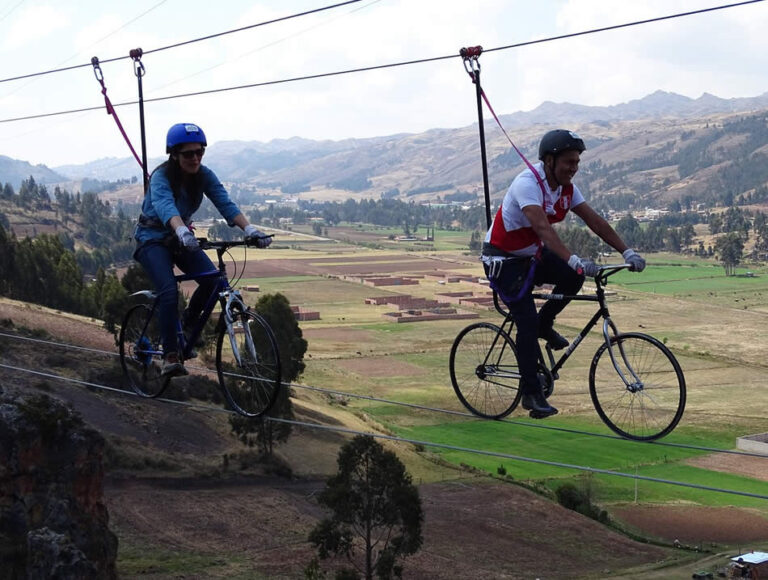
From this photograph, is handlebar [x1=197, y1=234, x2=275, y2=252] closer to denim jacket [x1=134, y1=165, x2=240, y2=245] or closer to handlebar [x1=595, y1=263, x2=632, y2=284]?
denim jacket [x1=134, y1=165, x2=240, y2=245]

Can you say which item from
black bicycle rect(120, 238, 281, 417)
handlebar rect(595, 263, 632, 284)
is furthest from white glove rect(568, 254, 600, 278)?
black bicycle rect(120, 238, 281, 417)

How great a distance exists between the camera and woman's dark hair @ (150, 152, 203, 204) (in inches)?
449

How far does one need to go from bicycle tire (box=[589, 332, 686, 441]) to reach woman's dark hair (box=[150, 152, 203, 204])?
5.13m

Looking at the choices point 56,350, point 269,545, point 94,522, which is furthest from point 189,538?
point 56,350

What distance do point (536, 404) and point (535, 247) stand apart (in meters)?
1.80

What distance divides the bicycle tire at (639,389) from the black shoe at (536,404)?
542 millimetres

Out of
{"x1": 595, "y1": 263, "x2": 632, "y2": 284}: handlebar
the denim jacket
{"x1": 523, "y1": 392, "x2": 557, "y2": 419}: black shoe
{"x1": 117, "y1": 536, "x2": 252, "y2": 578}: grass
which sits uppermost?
the denim jacket

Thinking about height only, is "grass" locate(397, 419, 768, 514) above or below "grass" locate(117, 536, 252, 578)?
above

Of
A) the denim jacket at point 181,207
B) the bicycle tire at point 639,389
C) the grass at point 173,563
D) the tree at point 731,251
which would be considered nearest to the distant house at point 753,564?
the grass at point 173,563

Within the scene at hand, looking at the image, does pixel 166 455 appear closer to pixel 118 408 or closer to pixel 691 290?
pixel 118 408

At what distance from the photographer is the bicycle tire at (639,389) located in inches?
422

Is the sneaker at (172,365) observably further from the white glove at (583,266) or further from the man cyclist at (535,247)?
the white glove at (583,266)

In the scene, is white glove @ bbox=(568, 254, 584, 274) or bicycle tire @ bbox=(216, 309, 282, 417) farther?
bicycle tire @ bbox=(216, 309, 282, 417)

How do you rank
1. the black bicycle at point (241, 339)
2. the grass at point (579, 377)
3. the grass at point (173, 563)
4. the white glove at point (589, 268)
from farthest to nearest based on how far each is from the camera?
Result: the grass at point (579, 377) → the grass at point (173, 563) → the black bicycle at point (241, 339) → the white glove at point (589, 268)
